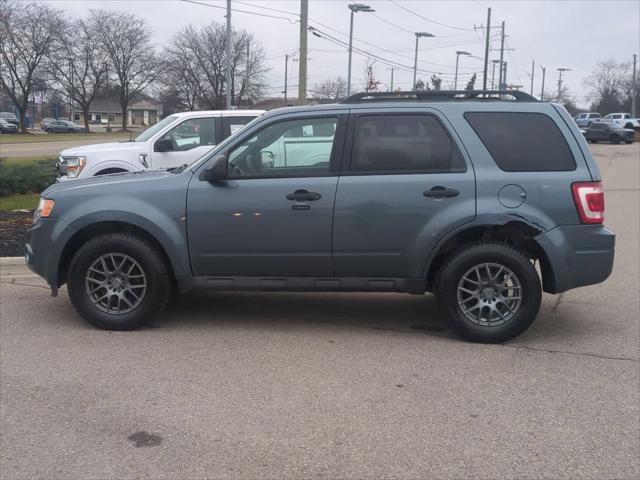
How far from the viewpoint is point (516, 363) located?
516cm

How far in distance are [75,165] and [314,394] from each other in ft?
23.9

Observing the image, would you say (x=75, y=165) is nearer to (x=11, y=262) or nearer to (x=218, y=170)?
(x=11, y=262)

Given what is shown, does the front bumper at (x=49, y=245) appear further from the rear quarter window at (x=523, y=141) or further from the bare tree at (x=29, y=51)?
the bare tree at (x=29, y=51)

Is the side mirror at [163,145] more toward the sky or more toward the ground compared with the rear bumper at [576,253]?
more toward the sky

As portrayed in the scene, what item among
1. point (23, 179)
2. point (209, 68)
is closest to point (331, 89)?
point (209, 68)

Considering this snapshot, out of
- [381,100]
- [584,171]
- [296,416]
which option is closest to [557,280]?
[584,171]

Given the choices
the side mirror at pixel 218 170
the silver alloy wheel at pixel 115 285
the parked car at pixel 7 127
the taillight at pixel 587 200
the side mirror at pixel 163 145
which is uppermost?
the parked car at pixel 7 127

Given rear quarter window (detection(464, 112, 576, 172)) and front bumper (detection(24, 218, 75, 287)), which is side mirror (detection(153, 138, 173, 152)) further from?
rear quarter window (detection(464, 112, 576, 172))

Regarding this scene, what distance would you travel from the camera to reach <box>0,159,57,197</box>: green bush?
12359 millimetres

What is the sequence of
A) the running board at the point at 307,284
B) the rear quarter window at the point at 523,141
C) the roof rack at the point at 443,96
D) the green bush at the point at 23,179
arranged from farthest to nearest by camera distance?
the green bush at the point at 23,179, the roof rack at the point at 443,96, the running board at the point at 307,284, the rear quarter window at the point at 523,141

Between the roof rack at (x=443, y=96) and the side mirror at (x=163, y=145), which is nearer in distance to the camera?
the roof rack at (x=443, y=96)

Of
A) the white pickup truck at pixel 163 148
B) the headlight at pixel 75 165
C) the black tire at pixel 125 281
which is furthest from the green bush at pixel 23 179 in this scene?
the black tire at pixel 125 281

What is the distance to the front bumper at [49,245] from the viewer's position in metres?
5.75

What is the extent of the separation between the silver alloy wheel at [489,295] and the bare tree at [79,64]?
2363 inches
